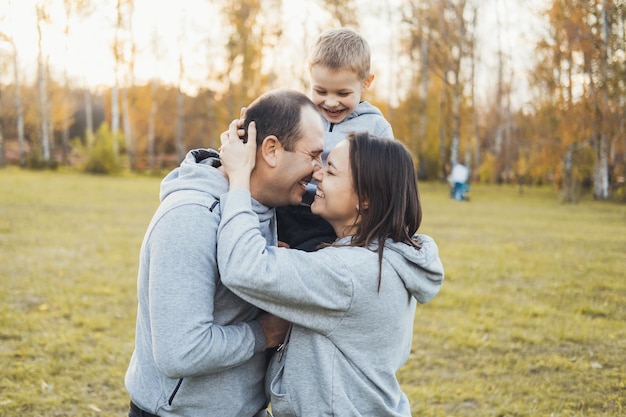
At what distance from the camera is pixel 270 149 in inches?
92.3

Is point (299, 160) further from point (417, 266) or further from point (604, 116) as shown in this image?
point (604, 116)

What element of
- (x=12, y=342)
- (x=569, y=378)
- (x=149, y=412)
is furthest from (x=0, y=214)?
(x=149, y=412)

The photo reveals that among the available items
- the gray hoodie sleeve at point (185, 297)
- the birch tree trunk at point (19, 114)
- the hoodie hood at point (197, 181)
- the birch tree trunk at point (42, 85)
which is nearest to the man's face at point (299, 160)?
the hoodie hood at point (197, 181)

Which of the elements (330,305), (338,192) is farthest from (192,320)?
(338,192)

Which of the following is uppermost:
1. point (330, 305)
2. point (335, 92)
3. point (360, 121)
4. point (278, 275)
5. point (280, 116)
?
point (335, 92)

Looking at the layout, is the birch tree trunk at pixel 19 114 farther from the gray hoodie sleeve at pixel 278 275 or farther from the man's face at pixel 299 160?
the gray hoodie sleeve at pixel 278 275

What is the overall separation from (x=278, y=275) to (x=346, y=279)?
0.24 metres

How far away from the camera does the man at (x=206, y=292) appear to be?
2.03 metres

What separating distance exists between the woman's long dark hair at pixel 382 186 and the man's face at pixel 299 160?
0.18 meters

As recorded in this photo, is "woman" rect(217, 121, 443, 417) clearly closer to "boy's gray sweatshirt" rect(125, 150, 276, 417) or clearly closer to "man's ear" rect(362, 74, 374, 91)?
"boy's gray sweatshirt" rect(125, 150, 276, 417)

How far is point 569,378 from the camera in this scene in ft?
19.1

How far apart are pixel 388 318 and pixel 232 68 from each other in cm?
4109

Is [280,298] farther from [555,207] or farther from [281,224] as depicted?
[555,207]

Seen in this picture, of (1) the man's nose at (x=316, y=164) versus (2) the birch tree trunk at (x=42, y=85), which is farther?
(2) the birch tree trunk at (x=42, y=85)
